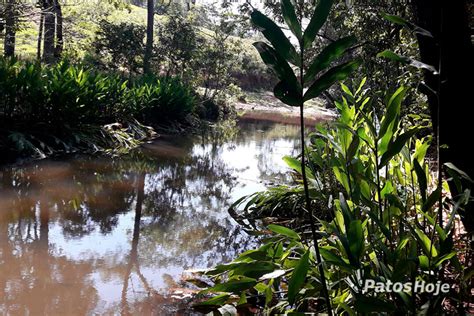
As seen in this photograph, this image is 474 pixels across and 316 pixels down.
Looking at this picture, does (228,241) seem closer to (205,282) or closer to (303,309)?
(205,282)

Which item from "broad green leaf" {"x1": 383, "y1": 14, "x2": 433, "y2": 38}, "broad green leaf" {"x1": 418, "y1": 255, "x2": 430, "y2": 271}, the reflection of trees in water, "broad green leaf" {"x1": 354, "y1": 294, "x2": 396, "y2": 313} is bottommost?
→ the reflection of trees in water

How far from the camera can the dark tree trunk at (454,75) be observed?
1795 mm

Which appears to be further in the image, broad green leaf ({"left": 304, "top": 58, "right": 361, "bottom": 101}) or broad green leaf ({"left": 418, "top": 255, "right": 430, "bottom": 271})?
broad green leaf ({"left": 418, "top": 255, "right": 430, "bottom": 271})

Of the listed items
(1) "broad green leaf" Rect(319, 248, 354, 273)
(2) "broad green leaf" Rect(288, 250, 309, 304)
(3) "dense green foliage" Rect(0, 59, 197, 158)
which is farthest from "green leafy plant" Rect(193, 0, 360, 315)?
(3) "dense green foliage" Rect(0, 59, 197, 158)

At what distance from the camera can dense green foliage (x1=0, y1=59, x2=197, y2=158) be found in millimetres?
6689

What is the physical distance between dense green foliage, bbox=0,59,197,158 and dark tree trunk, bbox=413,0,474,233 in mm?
6102

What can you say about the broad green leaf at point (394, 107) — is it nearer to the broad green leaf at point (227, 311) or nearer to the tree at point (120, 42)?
the broad green leaf at point (227, 311)

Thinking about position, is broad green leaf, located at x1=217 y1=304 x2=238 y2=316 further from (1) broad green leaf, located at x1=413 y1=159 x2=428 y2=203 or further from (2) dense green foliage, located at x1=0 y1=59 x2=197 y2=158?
(2) dense green foliage, located at x1=0 y1=59 x2=197 y2=158

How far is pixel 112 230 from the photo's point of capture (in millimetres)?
4062

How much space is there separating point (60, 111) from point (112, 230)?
406cm

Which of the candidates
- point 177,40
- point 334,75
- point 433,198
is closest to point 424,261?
point 433,198

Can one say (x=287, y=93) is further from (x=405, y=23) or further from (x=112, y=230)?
(x=112, y=230)

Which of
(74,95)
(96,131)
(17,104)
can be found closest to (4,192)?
(17,104)

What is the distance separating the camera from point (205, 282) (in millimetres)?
2975
